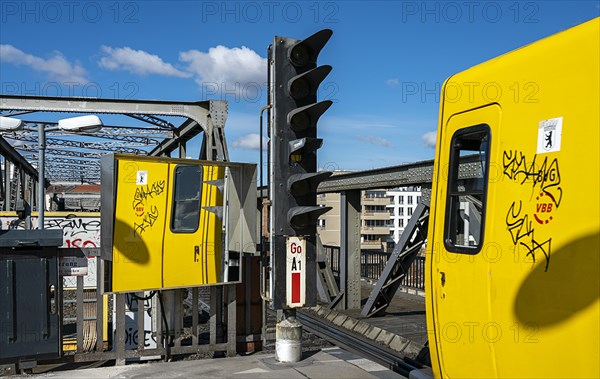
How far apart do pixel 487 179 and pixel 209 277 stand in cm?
472

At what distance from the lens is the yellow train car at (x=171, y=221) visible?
7.64 m

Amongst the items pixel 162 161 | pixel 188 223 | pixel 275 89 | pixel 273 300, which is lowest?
pixel 273 300

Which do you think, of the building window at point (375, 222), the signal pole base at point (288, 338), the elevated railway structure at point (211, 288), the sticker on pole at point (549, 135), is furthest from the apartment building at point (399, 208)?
the sticker on pole at point (549, 135)

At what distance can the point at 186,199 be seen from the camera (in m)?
8.39

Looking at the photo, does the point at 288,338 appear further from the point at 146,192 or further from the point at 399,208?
the point at 399,208

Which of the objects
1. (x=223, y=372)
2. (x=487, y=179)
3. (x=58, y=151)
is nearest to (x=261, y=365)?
(x=223, y=372)

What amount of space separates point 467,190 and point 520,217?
2.59 feet

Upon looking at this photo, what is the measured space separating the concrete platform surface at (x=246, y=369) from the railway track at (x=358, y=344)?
57cm

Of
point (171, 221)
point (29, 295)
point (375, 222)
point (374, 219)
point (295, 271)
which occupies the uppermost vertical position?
point (171, 221)

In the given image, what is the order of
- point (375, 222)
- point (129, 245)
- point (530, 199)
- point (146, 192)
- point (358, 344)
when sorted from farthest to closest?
point (375, 222) → point (358, 344) → point (146, 192) → point (129, 245) → point (530, 199)

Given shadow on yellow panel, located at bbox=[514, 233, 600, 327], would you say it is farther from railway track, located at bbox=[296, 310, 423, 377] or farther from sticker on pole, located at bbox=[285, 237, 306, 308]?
railway track, located at bbox=[296, 310, 423, 377]

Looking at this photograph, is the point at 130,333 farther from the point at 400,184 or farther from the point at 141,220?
the point at 400,184

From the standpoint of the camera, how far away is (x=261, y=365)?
7.70 meters

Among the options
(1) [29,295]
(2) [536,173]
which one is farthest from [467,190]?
(1) [29,295]
